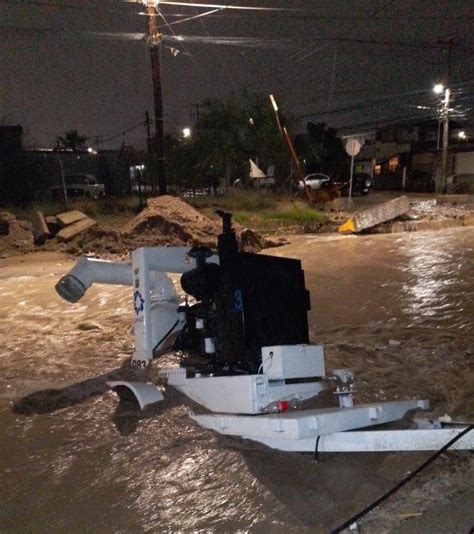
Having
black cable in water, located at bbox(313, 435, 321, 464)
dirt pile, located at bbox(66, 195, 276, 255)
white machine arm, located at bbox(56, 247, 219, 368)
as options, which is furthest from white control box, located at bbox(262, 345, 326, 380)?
dirt pile, located at bbox(66, 195, 276, 255)

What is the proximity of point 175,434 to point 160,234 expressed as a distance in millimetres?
12768

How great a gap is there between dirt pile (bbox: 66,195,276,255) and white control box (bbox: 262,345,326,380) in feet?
37.3

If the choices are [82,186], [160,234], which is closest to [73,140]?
[82,186]

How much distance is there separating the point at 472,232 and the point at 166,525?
54.3 feet

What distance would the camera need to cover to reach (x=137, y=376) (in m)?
5.36

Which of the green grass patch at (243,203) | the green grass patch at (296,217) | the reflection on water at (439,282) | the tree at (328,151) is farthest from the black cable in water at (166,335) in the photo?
the tree at (328,151)

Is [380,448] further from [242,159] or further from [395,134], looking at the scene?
[395,134]

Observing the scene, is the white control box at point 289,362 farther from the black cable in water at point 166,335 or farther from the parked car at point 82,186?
the parked car at point 82,186

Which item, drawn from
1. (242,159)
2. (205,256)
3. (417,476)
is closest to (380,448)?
(417,476)

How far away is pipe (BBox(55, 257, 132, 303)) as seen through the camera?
4941 mm

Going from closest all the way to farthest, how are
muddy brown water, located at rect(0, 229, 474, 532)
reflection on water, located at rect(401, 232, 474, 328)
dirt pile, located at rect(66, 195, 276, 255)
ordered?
1. muddy brown water, located at rect(0, 229, 474, 532)
2. reflection on water, located at rect(401, 232, 474, 328)
3. dirt pile, located at rect(66, 195, 276, 255)

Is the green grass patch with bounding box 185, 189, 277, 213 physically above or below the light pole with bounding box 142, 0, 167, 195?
below

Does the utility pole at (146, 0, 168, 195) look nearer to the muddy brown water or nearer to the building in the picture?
the muddy brown water

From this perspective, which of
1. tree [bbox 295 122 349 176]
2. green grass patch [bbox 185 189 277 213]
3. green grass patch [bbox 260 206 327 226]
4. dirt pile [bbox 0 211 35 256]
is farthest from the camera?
tree [bbox 295 122 349 176]
